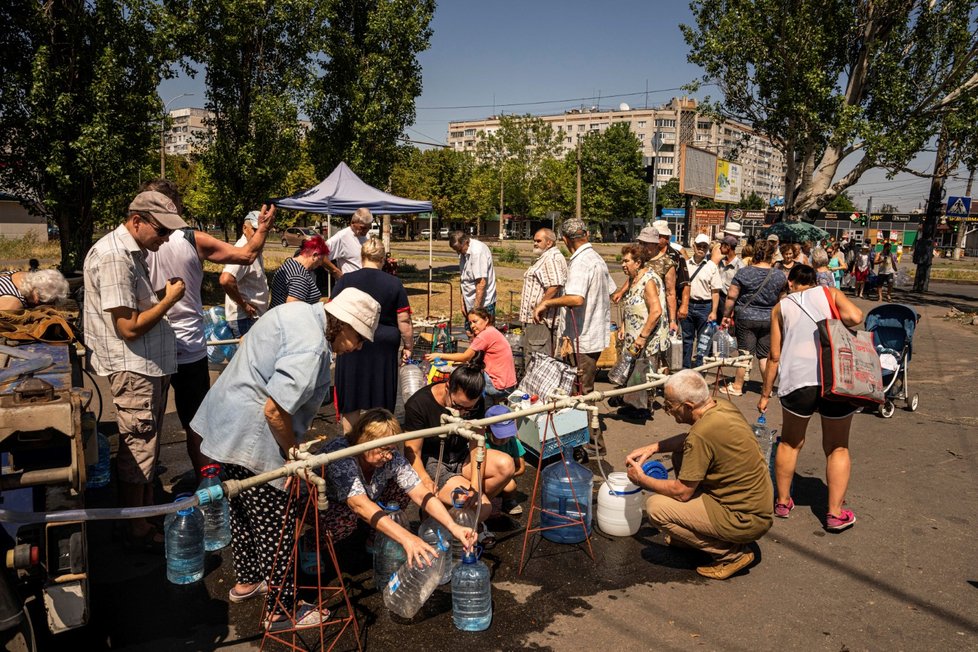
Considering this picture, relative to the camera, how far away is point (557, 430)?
547cm

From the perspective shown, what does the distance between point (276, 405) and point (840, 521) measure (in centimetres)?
396

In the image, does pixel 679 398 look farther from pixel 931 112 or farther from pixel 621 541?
pixel 931 112

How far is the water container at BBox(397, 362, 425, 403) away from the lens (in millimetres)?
7055

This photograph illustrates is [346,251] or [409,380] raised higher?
[346,251]

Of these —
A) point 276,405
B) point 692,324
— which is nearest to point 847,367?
point 276,405

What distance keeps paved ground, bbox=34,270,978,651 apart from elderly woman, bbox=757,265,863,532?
27 centimetres

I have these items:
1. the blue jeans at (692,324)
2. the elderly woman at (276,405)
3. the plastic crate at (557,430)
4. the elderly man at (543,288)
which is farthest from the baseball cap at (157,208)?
the blue jeans at (692,324)

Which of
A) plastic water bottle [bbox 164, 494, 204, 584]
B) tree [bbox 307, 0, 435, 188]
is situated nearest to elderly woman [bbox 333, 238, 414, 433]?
plastic water bottle [bbox 164, 494, 204, 584]

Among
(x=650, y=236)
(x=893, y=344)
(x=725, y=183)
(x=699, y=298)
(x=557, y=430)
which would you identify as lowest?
(x=557, y=430)

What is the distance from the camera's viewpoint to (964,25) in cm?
1734

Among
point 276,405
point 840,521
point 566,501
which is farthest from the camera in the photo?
point 566,501

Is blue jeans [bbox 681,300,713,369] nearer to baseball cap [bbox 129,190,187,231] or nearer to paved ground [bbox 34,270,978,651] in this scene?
paved ground [bbox 34,270,978,651]

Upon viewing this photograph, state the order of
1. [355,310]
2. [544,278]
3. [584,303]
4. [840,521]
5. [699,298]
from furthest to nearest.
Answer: [699,298]
[544,278]
[584,303]
[840,521]
[355,310]

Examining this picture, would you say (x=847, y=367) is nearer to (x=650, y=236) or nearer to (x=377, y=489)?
(x=650, y=236)
